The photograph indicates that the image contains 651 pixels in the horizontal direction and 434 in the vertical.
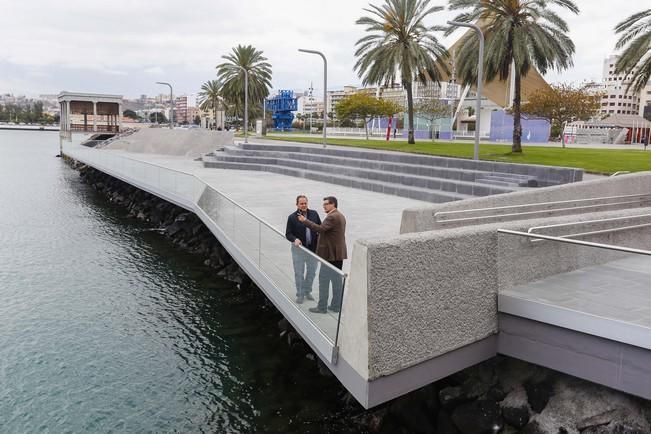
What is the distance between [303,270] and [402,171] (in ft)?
55.2

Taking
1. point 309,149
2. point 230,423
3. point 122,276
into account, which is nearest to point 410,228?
point 230,423

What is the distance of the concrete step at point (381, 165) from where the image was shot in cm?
2106

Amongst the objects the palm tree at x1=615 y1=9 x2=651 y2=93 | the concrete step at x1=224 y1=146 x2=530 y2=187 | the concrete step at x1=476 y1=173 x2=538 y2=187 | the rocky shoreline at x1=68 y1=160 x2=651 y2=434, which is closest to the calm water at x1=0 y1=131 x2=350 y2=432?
the rocky shoreline at x1=68 y1=160 x2=651 y2=434

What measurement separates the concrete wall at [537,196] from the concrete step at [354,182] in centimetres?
563

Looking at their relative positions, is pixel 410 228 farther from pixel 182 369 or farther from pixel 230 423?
pixel 182 369

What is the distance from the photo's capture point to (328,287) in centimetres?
711

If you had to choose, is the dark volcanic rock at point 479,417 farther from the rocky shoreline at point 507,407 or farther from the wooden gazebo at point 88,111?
the wooden gazebo at point 88,111

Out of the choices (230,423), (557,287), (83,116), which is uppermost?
(83,116)

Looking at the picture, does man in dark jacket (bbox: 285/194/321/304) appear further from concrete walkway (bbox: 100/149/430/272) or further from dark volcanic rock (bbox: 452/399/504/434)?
dark volcanic rock (bbox: 452/399/504/434)

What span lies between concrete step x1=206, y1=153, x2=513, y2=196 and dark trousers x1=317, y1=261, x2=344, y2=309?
12.0 metres

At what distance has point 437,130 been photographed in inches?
2591

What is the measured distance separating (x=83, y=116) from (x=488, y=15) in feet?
208

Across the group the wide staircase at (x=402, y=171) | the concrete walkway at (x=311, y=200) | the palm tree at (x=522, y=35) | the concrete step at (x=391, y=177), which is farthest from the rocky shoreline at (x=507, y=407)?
the palm tree at (x=522, y=35)

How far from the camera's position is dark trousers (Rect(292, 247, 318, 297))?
7.61 metres
